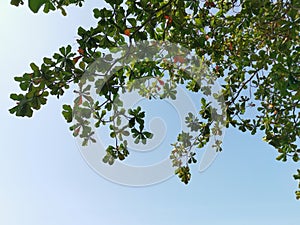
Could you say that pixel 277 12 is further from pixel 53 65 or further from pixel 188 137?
pixel 53 65

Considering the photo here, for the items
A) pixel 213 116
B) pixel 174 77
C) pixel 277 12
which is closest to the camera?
pixel 277 12

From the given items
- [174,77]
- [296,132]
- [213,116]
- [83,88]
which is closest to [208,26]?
[174,77]

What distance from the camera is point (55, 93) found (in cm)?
311

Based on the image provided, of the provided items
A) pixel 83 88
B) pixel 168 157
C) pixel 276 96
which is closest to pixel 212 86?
pixel 276 96

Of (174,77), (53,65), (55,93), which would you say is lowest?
(55,93)

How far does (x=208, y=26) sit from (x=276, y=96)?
1463 mm

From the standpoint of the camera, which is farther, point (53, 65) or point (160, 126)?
point (160, 126)

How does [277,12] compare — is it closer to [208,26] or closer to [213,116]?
[208,26]

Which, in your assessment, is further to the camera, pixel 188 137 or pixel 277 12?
pixel 188 137

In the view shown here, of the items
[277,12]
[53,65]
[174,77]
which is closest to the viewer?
[53,65]

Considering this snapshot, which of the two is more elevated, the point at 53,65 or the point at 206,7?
the point at 206,7

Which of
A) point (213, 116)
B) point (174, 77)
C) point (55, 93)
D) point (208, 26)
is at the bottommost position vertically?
point (55, 93)

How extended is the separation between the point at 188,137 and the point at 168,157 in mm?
471

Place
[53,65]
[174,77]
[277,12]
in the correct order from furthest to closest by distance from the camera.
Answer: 1. [174,77]
2. [277,12]
3. [53,65]
